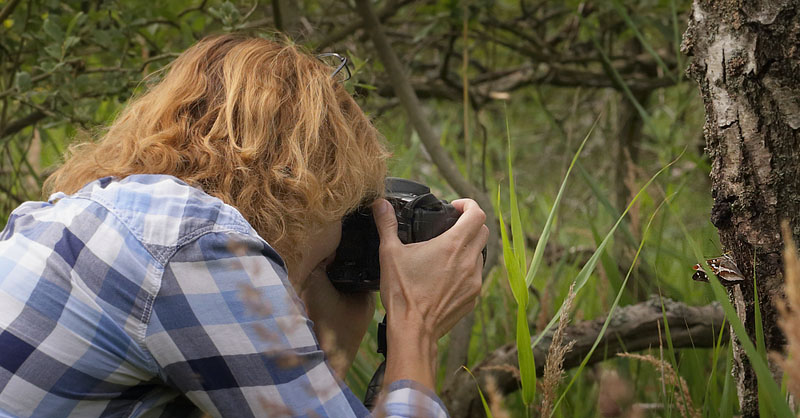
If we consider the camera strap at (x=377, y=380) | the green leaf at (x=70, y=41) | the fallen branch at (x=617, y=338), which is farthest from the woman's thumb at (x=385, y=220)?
the green leaf at (x=70, y=41)

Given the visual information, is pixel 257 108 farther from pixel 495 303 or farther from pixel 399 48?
pixel 399 48

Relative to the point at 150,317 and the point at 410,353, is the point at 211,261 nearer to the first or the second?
the point at 150,317

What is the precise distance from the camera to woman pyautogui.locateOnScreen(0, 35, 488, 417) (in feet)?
2.94

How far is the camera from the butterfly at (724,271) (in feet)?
3.44

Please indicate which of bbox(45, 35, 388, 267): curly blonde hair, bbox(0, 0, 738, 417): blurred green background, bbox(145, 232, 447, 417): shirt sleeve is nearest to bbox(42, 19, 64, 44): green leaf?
bbox(0, 0, 738, 417): blurred green background

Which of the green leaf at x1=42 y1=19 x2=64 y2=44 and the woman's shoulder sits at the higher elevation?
the green leaf at x1=42 y1=19 x2=64 y2=44

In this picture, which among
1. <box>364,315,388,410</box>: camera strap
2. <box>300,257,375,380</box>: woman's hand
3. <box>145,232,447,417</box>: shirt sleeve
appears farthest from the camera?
<box>300,257,375,380</box>: woman's hand

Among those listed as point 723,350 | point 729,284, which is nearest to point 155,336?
point 729,284

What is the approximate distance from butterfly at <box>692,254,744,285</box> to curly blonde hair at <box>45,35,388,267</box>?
0.49m

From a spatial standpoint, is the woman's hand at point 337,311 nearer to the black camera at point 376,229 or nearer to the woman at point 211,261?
the black camera at point 376,229

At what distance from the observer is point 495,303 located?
218 cm

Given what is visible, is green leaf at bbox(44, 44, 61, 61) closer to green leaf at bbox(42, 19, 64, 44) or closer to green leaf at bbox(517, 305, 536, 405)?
green leaf at bbox(42, 19, 64, 44)

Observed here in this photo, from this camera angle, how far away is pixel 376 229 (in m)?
1.29

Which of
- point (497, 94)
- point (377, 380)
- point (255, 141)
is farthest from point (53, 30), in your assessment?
point (497, 94)
